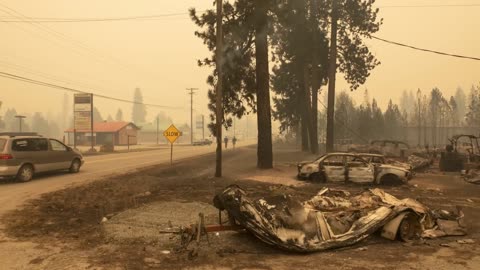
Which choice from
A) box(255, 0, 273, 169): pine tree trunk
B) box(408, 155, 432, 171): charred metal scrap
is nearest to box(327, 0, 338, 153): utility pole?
box(408, 155, 432, 171): charred metal scrap

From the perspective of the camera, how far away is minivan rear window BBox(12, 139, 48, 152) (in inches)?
639

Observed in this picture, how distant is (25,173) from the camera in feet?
53.9

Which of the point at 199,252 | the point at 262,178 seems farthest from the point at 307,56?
the point at 199,252

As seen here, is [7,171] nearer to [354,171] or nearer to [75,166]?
[75,166]

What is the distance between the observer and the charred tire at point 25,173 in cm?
1625

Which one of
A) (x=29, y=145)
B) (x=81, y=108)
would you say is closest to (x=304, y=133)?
(x=29, y=145)

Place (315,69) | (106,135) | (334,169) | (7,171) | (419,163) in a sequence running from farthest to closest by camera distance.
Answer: (106,135) < (315,69) < (419,163) < (334,169) < (7,171)

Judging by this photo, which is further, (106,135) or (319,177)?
(106,135)

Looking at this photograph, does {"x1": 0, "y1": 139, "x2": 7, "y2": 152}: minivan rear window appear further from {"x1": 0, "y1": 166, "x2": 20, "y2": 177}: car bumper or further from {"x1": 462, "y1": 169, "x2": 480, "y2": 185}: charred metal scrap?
{"x1": 462, "y1": 169, "x2": 480, "y2": 185}: charred metal scrap

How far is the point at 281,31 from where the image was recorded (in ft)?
116

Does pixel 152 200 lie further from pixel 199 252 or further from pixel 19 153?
pixel 19 153

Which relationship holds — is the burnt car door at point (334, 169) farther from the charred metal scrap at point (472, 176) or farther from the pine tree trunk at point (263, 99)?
the charred metal scrap at point (472, 176)

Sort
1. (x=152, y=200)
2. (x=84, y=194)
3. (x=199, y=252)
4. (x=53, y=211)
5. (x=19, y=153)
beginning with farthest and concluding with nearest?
1. (x=19, y=153)
2. (x=84, y=194)
3. (x=152, y=200)
4. (x=53, y=211)
5. (x=199, y=252)

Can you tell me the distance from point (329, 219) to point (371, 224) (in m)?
0.79
